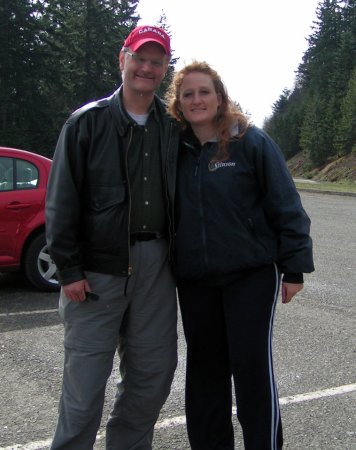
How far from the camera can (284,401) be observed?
3.80 metres

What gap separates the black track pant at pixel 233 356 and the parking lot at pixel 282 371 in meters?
0.12

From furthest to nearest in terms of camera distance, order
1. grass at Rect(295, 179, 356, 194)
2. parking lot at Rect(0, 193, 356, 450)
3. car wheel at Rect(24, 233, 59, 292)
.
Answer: grass at Rect(295, 179, 356, 194)
car wheel at Rect(24, 233, 59, 292)
parking lot at Rect(0, 193, 356, 450)

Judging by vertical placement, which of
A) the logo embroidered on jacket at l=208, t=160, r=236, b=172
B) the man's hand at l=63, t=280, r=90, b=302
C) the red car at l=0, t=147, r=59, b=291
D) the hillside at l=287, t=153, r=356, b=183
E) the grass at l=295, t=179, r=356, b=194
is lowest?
the hillside at l=287, t=153, r=356, b=183

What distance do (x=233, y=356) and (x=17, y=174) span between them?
4510 mm

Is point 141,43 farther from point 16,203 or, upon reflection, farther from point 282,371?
point 16,203

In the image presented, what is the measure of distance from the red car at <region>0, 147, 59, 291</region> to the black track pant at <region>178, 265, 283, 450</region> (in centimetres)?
365

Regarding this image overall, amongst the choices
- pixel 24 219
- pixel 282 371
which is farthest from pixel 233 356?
pixel 24 219

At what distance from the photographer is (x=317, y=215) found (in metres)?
15.5

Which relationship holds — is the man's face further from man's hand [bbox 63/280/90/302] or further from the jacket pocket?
man's hand [bbox 63/280/90/302]

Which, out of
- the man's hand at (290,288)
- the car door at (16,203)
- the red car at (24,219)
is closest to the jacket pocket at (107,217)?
the man's hand at (290,288)

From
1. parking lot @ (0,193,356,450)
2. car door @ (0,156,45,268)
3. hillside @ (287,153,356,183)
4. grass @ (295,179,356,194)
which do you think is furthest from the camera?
hillside @ (287,153,356,183)

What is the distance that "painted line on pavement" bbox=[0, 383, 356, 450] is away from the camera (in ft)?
Answer: 10.5

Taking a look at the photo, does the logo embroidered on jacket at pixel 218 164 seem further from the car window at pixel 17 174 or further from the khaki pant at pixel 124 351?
the car window at pixel 17 174

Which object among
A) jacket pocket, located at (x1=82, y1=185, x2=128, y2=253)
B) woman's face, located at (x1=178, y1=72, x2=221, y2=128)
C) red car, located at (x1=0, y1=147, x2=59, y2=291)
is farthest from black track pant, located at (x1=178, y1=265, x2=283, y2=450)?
red car, located at (x1=0, y1=147, x2=59, y2=291)
